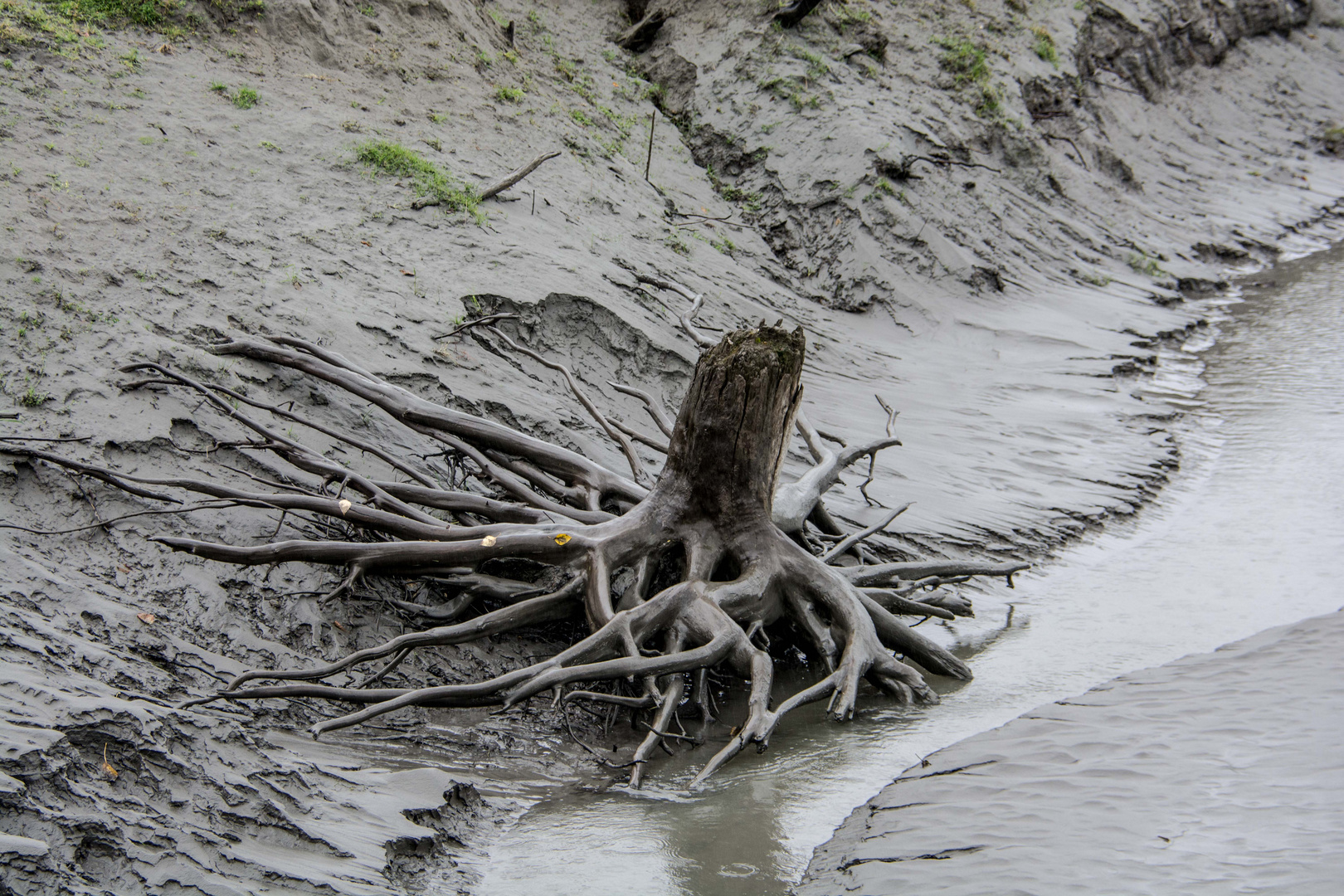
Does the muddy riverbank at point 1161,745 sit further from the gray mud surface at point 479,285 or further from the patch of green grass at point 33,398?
the patch of green grass at point 33,398

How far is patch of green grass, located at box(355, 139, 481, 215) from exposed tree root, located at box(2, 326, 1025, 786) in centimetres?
287

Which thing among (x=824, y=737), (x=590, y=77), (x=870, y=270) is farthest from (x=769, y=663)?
(x=590, y=77)

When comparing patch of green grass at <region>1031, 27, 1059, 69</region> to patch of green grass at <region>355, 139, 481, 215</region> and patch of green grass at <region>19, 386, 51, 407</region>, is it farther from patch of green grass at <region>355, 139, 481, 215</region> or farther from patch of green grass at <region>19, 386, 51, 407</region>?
patch of green grass at <region>19, 386, 51, 407</region>

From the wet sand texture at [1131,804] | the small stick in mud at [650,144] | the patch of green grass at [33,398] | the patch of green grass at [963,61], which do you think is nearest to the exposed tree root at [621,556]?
the patch of green grass at [33,398]

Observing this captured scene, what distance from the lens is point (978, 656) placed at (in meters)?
4.51

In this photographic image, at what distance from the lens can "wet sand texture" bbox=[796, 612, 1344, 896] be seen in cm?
240

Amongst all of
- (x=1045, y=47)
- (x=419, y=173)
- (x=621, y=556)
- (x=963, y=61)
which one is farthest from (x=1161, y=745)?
(x=1045, y=47)

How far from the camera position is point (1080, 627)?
187 inches

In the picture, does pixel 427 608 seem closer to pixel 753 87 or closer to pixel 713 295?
pixel 713 295

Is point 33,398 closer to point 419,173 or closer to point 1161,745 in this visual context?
point 419,173

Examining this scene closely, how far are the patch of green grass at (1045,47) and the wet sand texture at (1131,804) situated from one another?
10756 millimetres

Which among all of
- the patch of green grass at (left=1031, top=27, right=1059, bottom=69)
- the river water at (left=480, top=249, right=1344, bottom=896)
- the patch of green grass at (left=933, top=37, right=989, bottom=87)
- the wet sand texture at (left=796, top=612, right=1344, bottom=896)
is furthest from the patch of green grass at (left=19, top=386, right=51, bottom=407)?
the patch of green grass at (left=1031, top=27, right=1059, bottom=69)

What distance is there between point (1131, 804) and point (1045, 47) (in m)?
12.0

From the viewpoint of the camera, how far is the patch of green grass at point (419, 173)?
7.09m
